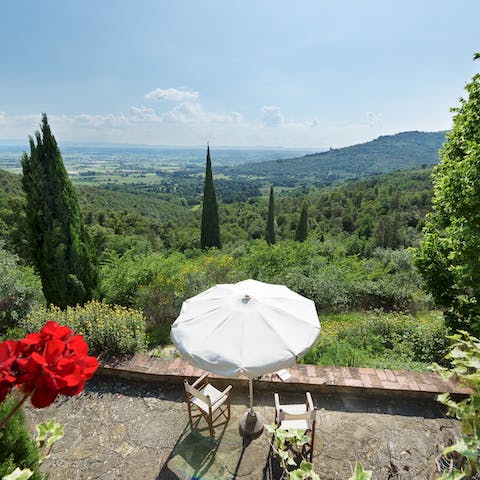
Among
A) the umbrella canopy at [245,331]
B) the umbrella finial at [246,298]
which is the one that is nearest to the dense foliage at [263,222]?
the umbrella canopy at [245,331]

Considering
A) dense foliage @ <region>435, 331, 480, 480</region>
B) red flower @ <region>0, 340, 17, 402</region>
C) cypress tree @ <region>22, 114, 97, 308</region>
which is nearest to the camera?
red flower @ <region>0, 340, 17, 402</region>

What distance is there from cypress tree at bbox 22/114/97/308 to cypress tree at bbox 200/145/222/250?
17357 millimetres

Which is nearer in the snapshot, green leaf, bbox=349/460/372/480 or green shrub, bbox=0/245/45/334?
green leaf, bbox=349/460/372/480

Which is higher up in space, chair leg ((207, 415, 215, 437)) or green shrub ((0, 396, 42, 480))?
green shrub ((0, 396, 42, 480))

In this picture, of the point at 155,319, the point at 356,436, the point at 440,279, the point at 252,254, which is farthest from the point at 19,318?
the point at 440,279

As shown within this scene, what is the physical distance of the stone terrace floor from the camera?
3043mm

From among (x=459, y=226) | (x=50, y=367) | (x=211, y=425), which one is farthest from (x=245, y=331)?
(x=459, y=226)

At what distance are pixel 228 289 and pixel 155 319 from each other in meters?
4.53

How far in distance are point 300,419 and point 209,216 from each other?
22.2 metres

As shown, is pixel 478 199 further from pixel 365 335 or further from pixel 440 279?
pixel 365 335

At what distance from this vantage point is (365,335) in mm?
5637

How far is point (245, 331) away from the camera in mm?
2809

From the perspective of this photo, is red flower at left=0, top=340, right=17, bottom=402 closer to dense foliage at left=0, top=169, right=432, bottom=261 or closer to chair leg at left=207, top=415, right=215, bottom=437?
chair leg at left=207, top=415, right=215, bottom=437

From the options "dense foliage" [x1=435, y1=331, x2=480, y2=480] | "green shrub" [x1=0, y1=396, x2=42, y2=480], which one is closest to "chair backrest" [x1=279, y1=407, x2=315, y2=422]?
"dense foliage" [x1=435, y1=331, x2=480, y2=480]
